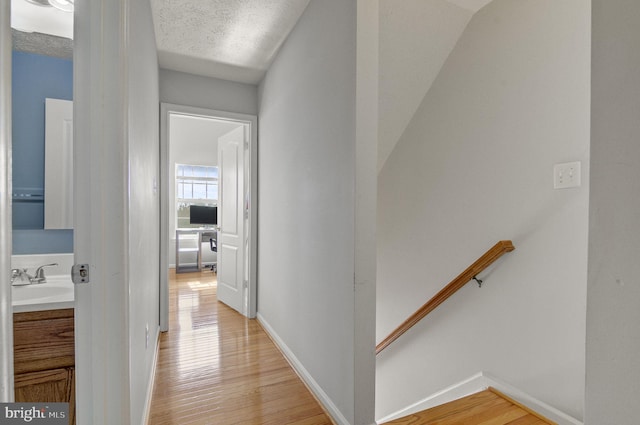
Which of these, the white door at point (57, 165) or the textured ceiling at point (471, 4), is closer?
the white door at point (57, 165)

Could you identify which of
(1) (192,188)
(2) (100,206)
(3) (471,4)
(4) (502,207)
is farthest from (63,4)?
(1) (192,188)

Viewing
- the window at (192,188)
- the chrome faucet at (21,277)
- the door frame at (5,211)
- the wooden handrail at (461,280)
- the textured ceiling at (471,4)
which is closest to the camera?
the door frame at (5,211)

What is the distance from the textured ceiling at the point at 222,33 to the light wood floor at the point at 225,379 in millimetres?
2736

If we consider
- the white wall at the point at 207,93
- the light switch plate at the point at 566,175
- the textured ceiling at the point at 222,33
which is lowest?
the light switch plate at the point at 566,175

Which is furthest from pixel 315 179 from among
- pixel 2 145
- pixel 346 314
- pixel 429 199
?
pixel 2 145

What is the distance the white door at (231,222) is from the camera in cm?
351

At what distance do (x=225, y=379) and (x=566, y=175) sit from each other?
8.40 ft

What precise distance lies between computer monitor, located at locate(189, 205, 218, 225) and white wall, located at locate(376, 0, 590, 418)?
5.19 meters

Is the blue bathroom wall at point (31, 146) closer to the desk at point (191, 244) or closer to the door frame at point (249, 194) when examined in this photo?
the door frame at point (249, 194)

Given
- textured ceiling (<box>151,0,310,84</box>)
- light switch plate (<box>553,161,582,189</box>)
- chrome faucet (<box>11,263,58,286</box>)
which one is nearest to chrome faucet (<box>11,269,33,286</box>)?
chrome faucet (<box>11,263,58,286</box>)

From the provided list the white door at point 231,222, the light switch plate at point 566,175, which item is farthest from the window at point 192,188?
the light switch plate at point 566,175

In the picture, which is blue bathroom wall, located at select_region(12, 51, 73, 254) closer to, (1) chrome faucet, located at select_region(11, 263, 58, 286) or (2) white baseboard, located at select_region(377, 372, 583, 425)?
(1) chrome faucet, located at select_region(11, 263, 58, 286)

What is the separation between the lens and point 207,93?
3.24 m

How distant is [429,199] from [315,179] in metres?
1.04
